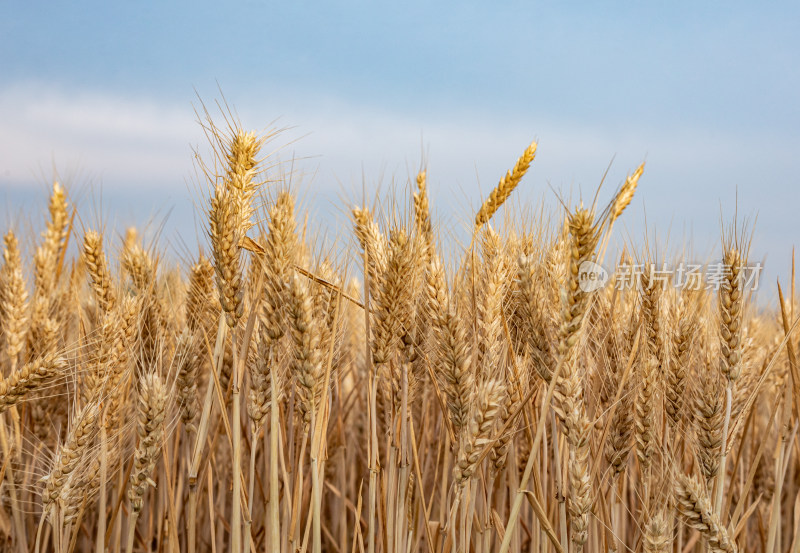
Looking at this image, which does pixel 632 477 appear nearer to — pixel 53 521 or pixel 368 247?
pixel 368 247

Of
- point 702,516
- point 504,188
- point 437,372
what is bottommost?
point 702,516

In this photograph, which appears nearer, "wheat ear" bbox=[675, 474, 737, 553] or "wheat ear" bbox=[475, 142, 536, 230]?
"wheat ear" bbox=[675, 474, 737, 553]

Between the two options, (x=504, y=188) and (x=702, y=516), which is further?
(x=504, y=188)

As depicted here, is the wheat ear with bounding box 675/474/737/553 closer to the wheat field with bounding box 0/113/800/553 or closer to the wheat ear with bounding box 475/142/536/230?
the wheat field with bounding box 0/113/800/553

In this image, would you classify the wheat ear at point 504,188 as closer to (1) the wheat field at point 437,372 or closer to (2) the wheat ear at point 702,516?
(1) the wheat field at point 437,372

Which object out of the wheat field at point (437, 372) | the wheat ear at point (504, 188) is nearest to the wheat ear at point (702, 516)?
the wheat field at point (437, 372)

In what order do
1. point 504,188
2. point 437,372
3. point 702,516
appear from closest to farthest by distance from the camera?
point 702,516 < point 437,372 < point 504,188

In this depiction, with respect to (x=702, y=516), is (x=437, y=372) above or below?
above

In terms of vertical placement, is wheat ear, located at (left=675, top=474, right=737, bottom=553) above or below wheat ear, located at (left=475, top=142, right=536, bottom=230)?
below

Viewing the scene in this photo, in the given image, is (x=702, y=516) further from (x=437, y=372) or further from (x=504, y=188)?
(x=504, y=188)

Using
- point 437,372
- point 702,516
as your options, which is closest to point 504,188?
point 437,372

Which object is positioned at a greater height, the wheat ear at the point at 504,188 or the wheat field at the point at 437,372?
the wheat ear at the point at 504,188

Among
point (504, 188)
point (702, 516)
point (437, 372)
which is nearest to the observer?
point (702, 516)

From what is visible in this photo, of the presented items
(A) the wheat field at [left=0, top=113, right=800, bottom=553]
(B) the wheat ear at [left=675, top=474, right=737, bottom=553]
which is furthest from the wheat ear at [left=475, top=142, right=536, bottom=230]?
(B) the wheat ear at [left=675, top=474, right=737, bottom=553]
